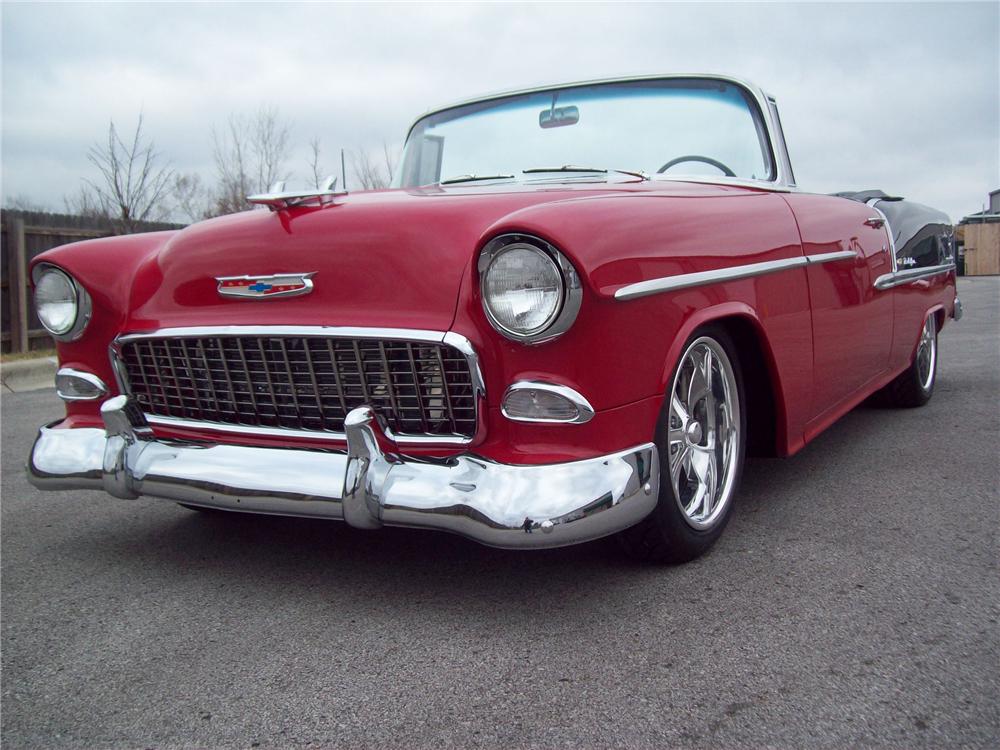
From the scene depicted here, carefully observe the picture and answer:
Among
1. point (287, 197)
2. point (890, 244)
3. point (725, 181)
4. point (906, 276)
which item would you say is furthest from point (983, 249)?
point (287, 197)

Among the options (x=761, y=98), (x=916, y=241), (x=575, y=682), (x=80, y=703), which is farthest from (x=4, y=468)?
(x=916, y=241)

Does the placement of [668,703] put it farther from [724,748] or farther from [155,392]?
[155,392]

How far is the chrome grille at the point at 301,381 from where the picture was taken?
2.03 m

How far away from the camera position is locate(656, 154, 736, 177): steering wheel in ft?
10.1

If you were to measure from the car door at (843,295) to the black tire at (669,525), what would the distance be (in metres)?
0.57

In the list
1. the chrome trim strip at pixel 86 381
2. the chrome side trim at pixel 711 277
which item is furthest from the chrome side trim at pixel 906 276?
the chrome trim strip at pixel 86 381

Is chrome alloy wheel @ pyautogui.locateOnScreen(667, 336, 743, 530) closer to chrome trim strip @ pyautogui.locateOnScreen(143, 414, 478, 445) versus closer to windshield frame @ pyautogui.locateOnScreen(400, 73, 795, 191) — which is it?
chrome trim strip @ pyautogui.locateOnScreen(143, 414, 478, 445)

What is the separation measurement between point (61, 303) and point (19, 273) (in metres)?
7.33

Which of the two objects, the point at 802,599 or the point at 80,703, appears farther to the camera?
the point at 802,599

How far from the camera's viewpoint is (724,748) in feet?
4.94

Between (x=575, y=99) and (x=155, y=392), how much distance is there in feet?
5.90

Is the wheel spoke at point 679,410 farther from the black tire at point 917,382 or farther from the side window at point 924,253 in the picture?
the black tire at point 917,382

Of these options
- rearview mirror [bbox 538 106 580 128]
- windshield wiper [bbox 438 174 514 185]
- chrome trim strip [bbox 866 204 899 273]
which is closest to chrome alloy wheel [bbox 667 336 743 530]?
windshield wiper [bbox 438 174 514 185]

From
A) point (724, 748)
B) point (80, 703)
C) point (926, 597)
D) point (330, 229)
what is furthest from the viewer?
point (330, 229)
